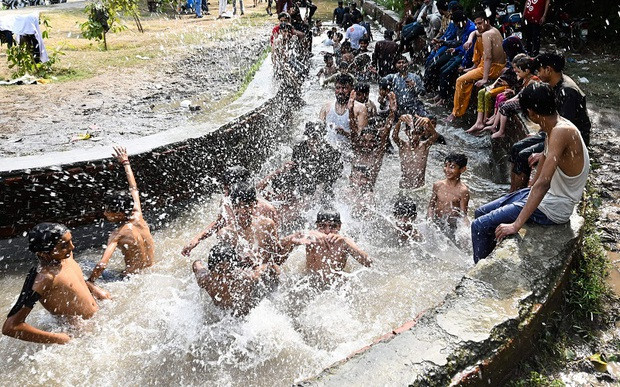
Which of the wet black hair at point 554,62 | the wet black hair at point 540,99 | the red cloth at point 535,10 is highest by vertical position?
the red cloth at point 535,10

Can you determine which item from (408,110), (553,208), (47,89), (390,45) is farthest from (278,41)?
(553,208)

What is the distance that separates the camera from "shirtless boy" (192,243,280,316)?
3.61 m

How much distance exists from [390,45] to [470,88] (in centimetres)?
333

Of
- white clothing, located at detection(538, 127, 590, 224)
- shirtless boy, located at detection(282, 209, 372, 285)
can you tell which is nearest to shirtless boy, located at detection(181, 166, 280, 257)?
shirtless boy, located at detection(282, 209, 372, 285)

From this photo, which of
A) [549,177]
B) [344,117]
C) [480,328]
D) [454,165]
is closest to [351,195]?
[454,165]

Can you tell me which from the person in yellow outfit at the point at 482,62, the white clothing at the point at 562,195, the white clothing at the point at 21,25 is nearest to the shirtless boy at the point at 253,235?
the white clothing at the point at 562,195

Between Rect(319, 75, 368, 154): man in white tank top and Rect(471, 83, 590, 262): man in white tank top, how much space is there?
10.3 ft

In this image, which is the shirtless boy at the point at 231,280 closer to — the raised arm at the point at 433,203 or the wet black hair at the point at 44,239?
the wet black hair at the point at 44,239

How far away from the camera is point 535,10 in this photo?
803 centimetres

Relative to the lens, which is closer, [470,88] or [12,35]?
[470,88]

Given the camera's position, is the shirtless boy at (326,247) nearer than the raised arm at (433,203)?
Yes

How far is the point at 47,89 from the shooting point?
9.83m

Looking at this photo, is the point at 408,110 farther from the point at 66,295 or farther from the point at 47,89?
the point at 47,89

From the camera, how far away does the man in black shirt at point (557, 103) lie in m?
4.13
